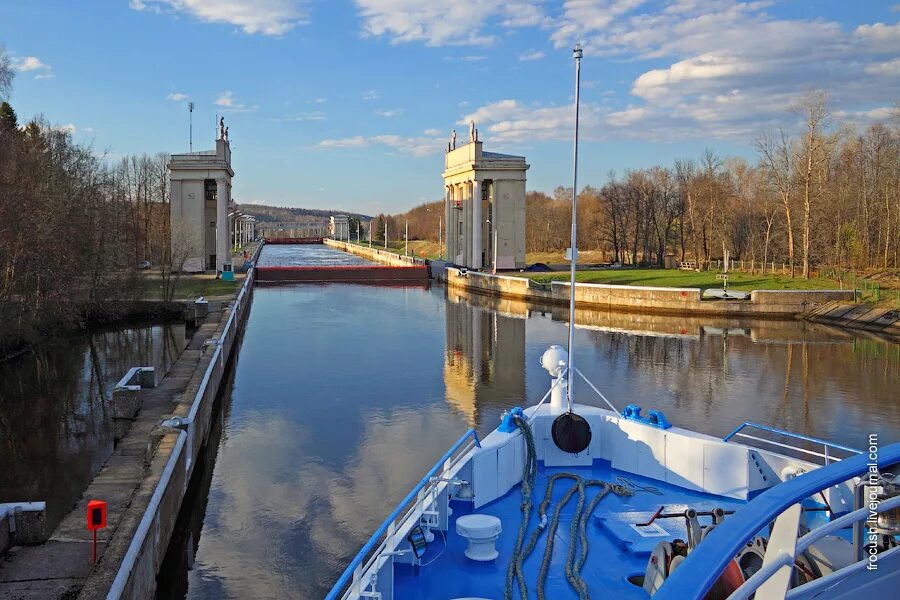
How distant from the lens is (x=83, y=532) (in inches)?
307

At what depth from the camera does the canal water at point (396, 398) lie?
33.8 feet

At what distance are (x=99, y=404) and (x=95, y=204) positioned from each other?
19.8m

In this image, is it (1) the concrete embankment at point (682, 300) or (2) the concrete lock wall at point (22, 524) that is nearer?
(2) the concrete lock wall at point (22, 524)

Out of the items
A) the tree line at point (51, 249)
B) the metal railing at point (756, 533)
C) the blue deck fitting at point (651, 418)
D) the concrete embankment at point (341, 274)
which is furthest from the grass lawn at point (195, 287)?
the metal railing at point (756, 533)

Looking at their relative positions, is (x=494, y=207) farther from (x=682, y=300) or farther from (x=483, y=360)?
(x=483, y=360)

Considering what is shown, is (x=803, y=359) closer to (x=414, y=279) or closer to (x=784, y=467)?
(x=784, y=467)

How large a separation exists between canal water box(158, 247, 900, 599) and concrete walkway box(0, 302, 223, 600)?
118 centimetres

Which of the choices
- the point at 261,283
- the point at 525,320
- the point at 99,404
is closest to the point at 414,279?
the point at 261,283

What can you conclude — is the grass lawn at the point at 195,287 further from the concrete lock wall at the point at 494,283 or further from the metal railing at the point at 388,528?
the metal railing at the point at 388,528

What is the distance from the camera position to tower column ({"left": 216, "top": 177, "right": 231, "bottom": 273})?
50.4 metres

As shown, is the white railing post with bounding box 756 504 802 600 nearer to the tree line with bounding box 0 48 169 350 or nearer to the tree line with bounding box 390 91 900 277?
the tree line with bounding box 0 48 169 350

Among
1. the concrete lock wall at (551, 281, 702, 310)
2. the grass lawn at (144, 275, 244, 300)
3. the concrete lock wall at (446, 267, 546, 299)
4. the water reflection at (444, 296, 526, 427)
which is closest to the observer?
the water reflection at (444, 296, 526, 427)

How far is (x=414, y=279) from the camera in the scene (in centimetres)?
5875

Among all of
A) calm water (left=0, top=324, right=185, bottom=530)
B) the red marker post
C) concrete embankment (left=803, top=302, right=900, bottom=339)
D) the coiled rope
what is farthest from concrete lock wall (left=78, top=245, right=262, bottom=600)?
concrete embankment (left=803, top=302, right=900, bottom=339)
